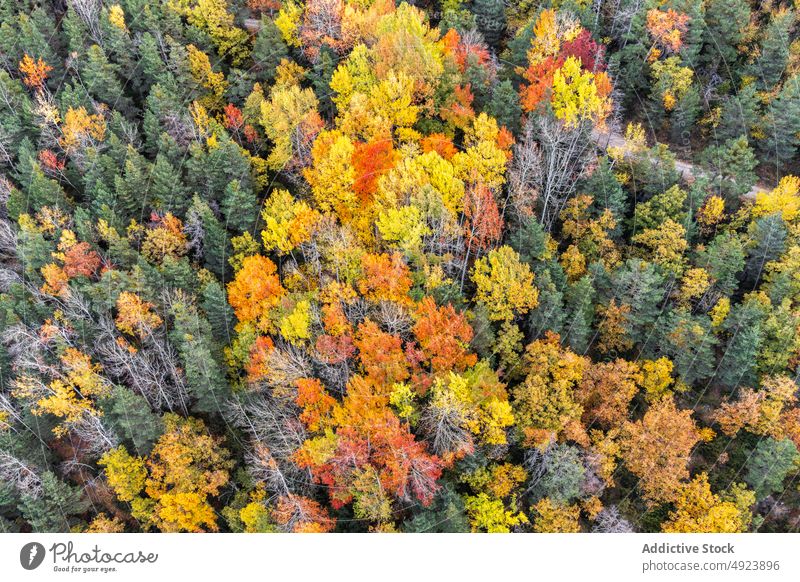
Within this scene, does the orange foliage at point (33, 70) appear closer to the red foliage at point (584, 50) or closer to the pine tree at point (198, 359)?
the pine tree at point (198, 359)

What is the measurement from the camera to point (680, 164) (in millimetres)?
70125

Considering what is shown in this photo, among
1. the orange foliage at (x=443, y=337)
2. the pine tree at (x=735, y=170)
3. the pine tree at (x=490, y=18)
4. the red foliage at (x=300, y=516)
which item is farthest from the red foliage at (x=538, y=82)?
the red foliage at (x=300, y=516)

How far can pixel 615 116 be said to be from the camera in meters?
69.4

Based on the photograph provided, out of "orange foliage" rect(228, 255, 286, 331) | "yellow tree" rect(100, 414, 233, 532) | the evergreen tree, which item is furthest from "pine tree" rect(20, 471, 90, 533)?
the evergreen tree

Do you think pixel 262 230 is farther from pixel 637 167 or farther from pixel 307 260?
pixel 637 167

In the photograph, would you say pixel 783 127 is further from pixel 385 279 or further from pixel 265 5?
pixel 265 5

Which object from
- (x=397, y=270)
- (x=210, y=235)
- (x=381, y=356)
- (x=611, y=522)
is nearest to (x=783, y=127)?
(x=397, y=270)

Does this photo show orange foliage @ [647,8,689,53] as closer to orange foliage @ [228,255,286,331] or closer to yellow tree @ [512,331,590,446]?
yellow tree @ [512,331,590,446]

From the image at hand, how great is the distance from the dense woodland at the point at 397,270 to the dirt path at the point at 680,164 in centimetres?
62

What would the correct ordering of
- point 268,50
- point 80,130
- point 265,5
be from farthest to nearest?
point 265,5 → point 268,50 → point 80,130

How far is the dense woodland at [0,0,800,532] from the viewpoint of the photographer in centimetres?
5012
